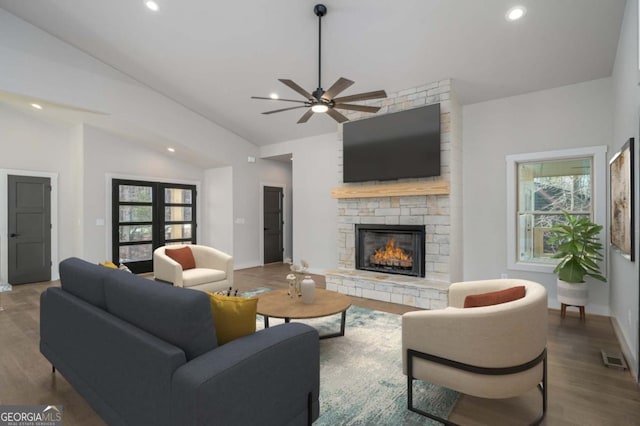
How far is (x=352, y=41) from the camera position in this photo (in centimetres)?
400

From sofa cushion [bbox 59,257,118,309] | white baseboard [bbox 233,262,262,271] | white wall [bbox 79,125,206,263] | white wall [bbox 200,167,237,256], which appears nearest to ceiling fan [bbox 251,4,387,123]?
sofa cushion [bbox 59,257,118,309]

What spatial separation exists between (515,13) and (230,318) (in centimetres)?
383

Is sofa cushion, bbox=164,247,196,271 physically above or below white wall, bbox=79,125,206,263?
below

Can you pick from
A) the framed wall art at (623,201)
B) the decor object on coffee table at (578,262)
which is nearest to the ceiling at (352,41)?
the framed wall art at (623,201)

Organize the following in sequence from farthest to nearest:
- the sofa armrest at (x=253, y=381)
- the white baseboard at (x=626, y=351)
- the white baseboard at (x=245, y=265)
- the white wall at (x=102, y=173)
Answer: the white baseboard at (x=245, y=265)
the white wall at (x=102, y=173)
the white baseboard at (x=626, y=351)
the sofa armrest at (x=253, y=381)

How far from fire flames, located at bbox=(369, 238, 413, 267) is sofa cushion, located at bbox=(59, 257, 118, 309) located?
3924mm

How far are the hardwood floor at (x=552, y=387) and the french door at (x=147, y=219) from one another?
118 inches

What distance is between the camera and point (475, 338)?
6.39ft

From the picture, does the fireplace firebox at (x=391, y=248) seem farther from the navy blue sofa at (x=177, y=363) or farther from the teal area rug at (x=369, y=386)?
the navy blue sofa at (x=177, y=363)

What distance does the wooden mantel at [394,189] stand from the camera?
4583mm

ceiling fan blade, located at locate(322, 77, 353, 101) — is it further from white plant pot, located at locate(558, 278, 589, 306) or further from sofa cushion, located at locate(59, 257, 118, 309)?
white plant pot, located at locate(558, 278, 589, 306)

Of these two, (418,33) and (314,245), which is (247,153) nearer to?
(314,245)

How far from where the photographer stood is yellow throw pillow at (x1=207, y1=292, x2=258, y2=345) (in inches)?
67.4

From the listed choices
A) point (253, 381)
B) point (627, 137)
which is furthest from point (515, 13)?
point (253, 381)
